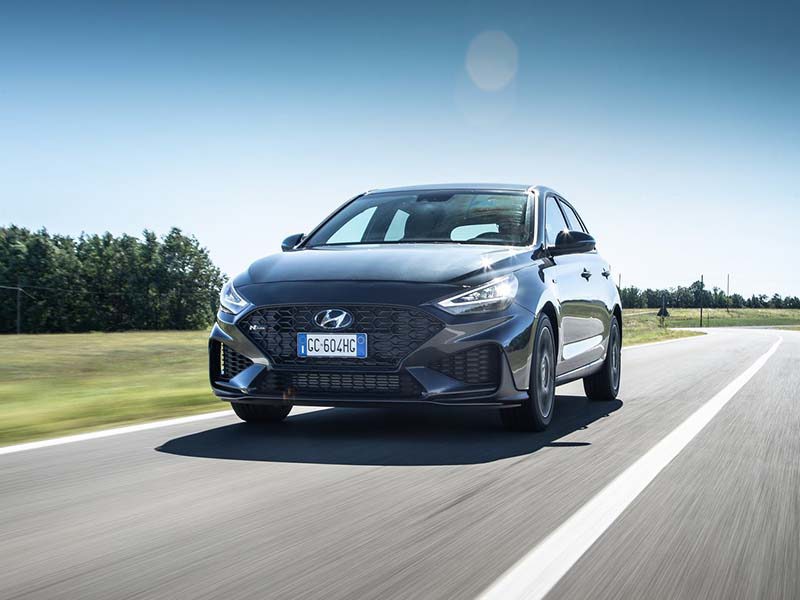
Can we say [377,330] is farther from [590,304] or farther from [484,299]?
[590,304]

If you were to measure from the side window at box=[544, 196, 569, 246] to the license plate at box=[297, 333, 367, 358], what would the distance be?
2.22 metres

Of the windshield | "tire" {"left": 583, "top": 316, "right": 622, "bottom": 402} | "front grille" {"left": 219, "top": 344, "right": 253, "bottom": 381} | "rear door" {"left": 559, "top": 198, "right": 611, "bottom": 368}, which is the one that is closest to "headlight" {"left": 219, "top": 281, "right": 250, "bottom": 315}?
"front grille" {"left": 219, "top": 344, "right": 253, "bottom": 381}

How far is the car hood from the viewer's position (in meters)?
6.36

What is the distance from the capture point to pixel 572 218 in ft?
31.4

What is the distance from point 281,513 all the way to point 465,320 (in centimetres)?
225

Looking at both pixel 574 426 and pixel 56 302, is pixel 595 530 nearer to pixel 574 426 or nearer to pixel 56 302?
pixel 574 426

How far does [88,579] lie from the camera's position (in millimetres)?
3232

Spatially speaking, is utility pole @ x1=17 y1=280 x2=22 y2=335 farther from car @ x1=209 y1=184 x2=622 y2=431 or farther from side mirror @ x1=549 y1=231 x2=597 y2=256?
side mirror @ x1=549 y1=231 x2=597 y2=256

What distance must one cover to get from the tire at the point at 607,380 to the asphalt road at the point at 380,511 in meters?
2.06

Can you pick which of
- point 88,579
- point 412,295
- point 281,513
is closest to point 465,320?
point 412,295

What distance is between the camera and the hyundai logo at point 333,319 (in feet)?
20.2

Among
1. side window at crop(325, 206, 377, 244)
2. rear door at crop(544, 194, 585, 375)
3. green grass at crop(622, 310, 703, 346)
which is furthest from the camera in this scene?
green grass at crop(622, 310, 703, 346)

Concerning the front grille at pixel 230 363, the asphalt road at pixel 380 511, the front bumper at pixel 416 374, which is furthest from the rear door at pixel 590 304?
the front grille at pixel 230 363

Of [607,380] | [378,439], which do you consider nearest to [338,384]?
[378,439]
